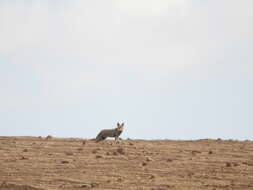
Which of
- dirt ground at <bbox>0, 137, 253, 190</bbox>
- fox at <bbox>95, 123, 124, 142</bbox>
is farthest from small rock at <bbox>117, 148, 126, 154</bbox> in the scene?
fox at <bbox>95, 123, 124, 142</bbox>

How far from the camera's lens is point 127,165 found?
30.9m

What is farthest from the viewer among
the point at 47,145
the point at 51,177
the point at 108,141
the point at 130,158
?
the point at 108,141

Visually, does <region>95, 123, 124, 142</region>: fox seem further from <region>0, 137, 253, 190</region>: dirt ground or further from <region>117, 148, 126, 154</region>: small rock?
<region>117, 148, 126, 154</region>: small rock

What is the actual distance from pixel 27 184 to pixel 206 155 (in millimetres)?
9445

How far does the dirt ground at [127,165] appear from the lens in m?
28.2

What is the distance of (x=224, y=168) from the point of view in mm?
30266

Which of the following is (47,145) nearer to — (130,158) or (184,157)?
(130,158)

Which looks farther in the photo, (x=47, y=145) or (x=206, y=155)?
(x=47, y=145)

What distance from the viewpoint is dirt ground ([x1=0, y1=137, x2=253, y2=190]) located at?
92.5 feet

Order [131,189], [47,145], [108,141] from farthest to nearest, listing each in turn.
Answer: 1. [108,141]
2. [47,145]
3. [131,189]

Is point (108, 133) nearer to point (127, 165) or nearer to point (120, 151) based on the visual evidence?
point (120, 151)

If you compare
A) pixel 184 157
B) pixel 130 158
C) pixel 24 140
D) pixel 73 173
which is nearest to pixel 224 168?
pixel 184 157

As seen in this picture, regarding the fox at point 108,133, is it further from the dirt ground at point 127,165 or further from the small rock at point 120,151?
the small rock at point 120,151

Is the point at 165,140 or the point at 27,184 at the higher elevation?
the point at 165,140
